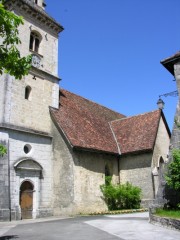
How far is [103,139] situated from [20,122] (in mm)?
7758

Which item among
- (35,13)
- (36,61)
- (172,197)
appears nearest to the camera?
(172,197)

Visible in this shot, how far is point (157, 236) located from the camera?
972 cm

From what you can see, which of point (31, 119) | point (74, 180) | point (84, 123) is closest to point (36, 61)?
point (31, 119)

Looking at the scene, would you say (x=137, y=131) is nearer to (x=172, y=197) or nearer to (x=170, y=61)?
(x=170, y=61)

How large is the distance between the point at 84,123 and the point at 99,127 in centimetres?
228

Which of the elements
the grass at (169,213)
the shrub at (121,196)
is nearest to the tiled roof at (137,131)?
the shrub at (121,196)

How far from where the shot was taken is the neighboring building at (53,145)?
19369 mm

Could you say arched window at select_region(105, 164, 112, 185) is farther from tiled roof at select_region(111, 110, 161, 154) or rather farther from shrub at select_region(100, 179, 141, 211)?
tiled roof at select_region(111, 110, 161, 154)

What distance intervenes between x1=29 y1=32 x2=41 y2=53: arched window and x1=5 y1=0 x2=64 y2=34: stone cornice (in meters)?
1.30

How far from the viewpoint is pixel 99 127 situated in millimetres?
26562

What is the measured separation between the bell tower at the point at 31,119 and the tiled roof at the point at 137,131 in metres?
7.09

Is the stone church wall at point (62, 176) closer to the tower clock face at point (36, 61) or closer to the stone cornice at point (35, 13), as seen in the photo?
the tower clock face at point (36, 61)

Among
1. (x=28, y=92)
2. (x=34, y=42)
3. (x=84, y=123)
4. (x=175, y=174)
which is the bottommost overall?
(x=175, y=174)

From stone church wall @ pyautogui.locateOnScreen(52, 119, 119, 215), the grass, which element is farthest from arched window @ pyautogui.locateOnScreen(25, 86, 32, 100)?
the grass
